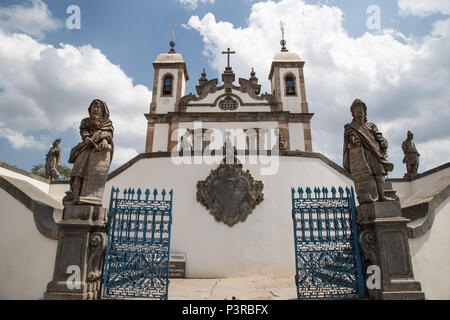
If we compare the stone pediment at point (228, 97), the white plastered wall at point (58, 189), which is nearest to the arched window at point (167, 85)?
the stone pediment at point (228, 97)

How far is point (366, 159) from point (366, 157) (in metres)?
0.04

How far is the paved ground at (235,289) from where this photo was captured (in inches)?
198

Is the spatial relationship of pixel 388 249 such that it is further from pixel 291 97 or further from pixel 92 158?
pixel 291 97

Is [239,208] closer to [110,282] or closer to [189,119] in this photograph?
[110,282]

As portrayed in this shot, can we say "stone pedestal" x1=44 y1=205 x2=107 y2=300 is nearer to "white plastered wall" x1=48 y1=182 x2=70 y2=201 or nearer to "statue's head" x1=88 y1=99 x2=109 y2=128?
"statue's head" x1=88 y1=99 x2=109 y2=128

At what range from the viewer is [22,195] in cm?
537

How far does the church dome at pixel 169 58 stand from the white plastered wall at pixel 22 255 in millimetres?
21569

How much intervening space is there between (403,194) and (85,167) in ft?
40.1

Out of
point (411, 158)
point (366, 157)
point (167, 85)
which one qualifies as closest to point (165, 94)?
point (167, 85)

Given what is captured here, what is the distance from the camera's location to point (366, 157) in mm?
4867

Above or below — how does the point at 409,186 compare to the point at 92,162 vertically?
above

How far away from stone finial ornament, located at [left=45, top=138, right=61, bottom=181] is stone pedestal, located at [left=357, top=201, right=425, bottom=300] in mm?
12732

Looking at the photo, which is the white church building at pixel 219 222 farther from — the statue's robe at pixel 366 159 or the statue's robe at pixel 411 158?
the statue's robe at pixel 411 158
